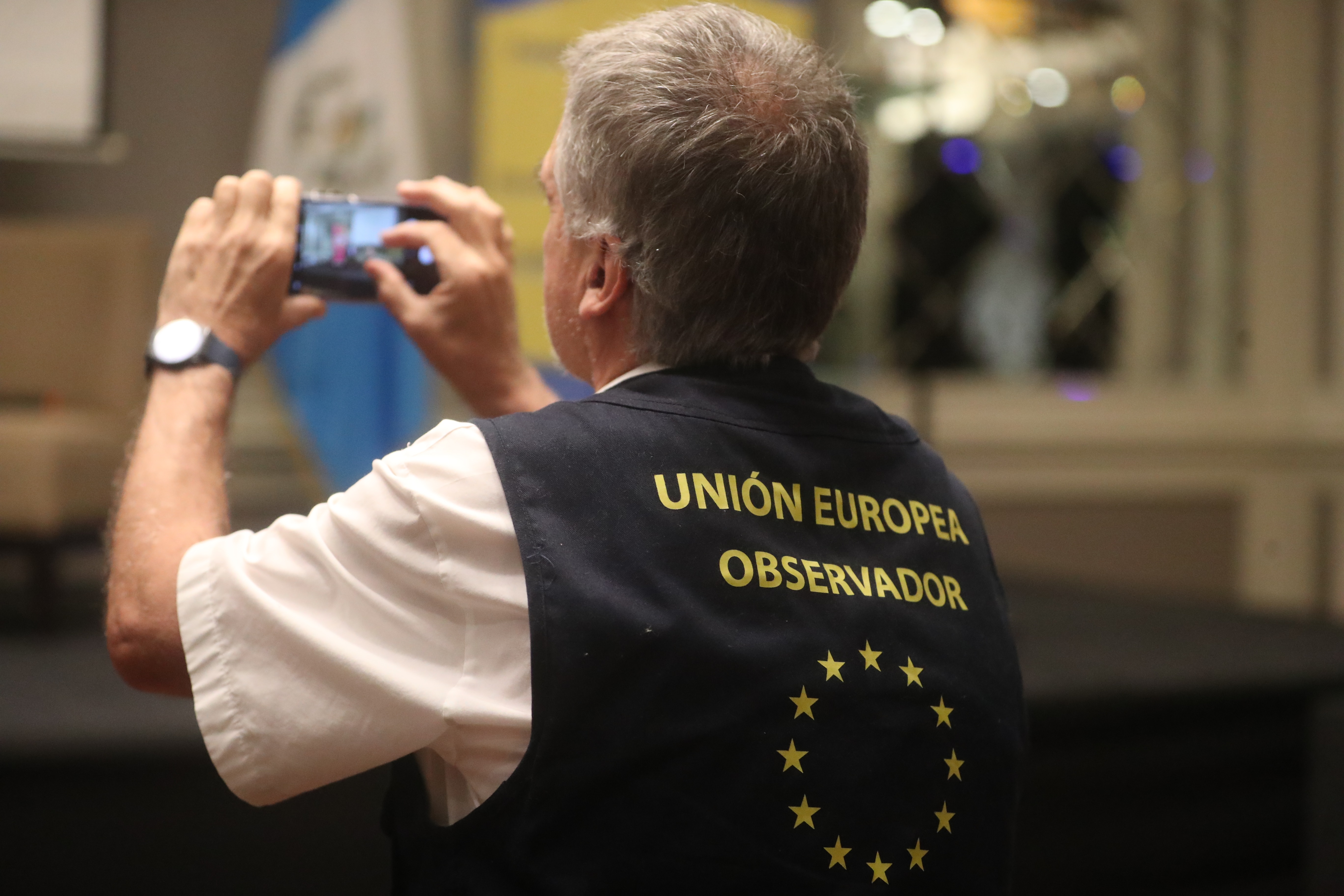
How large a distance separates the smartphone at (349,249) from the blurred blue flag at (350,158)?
171cm

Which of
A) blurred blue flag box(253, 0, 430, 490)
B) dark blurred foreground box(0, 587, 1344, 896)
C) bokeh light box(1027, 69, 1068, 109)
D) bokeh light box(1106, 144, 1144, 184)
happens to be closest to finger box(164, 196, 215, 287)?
dark blurred foreground box(0, 587, 1344, 896)

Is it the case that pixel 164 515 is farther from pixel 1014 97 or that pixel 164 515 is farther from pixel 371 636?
pixel 1014 97

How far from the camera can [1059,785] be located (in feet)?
6.59

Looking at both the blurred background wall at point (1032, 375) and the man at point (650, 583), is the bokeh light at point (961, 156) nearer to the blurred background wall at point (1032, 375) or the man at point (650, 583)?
the blurred background wall at point (1032, 375)

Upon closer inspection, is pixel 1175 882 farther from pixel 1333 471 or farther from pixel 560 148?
pixel 1333 471

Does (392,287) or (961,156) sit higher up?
(961,156)

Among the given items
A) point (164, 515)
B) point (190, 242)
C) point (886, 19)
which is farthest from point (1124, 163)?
point (164, 515)

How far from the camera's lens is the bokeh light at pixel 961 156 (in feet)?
13.3

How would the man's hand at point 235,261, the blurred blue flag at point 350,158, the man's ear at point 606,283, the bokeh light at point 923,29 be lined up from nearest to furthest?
the man's ear at point 606,283
the man's hand at point 235,261
the blurred blue flag at point 350,158
the bokeh light at point 923,29

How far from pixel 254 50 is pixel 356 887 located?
250cm

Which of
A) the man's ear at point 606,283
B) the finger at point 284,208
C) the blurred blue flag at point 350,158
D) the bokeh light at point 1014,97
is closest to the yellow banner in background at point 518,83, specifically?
the blurred blue flag at point 350,158

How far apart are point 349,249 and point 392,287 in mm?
46

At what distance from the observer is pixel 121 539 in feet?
2.59

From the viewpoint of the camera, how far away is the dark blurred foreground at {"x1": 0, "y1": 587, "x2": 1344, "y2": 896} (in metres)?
1.56
